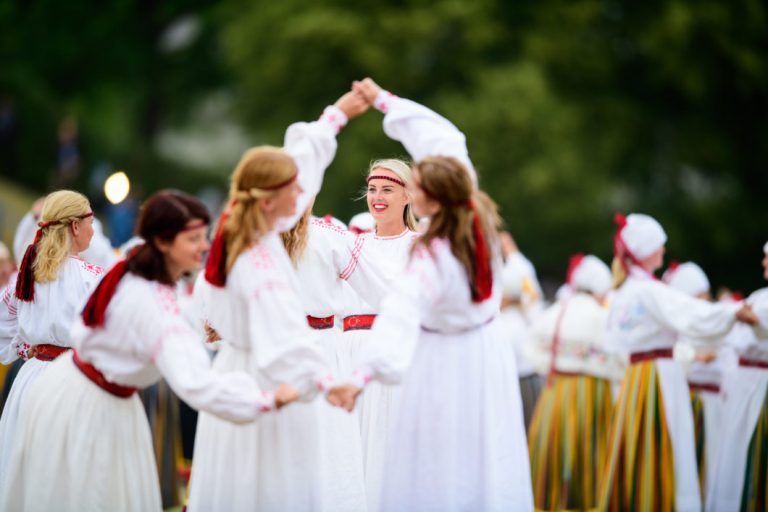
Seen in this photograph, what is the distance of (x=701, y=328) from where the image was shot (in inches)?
282

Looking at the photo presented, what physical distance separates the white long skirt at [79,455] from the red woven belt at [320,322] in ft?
5.56

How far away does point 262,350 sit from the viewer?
4.66m

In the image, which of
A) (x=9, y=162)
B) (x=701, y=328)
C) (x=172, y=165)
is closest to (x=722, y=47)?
(x=172, y=165)

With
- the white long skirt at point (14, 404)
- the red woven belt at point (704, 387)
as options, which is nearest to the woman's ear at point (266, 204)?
the white long skirt at point (14, 404)

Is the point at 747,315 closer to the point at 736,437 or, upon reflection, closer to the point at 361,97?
the point at 736,437

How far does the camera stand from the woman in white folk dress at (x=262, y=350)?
4.69 meters

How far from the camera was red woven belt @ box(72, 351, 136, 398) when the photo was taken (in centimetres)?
482

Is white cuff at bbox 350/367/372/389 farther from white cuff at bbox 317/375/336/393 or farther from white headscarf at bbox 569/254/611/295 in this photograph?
white headscarf at bbox 569/254/611/295

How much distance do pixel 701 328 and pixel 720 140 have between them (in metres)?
19.5

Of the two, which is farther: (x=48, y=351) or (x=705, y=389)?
(x=705, y=389)

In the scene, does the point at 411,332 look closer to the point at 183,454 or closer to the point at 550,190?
the point at 183,454

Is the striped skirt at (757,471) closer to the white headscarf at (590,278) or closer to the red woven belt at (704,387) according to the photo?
the red woven belt at (704,387)

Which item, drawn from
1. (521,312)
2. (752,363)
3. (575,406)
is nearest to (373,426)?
(752,363)

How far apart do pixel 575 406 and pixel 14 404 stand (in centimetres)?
535
